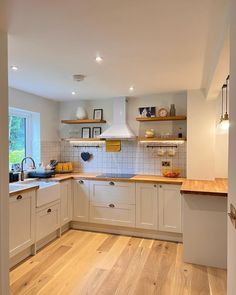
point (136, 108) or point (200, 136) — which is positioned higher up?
point (136, 108)

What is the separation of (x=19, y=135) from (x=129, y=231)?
2.34m

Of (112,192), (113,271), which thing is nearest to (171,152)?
(112,192)

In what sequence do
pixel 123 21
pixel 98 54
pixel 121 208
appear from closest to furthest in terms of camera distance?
pixel 123 21 → pixel 98 54 → pixel 121 208

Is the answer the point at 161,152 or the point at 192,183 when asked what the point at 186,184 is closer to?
the point at 192,183

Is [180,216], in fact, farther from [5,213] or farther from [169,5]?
[169,5]

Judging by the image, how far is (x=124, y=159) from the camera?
13.6ft

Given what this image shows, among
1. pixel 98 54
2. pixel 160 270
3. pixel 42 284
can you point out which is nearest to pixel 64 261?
pixel 42 284

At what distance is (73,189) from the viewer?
3.86 m

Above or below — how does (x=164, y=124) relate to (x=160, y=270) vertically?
above

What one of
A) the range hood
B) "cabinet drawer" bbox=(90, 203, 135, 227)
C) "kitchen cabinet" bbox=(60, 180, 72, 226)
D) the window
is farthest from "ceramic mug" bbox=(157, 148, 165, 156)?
the window

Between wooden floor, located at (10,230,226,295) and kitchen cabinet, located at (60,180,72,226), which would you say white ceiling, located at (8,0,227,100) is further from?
wooden floor, located at (10,230,226,295)

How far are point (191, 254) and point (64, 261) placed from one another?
1.49 meters

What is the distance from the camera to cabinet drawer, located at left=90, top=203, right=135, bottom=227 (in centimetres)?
359

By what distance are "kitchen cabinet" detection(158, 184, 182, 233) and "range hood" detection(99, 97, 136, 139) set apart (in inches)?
41.2
